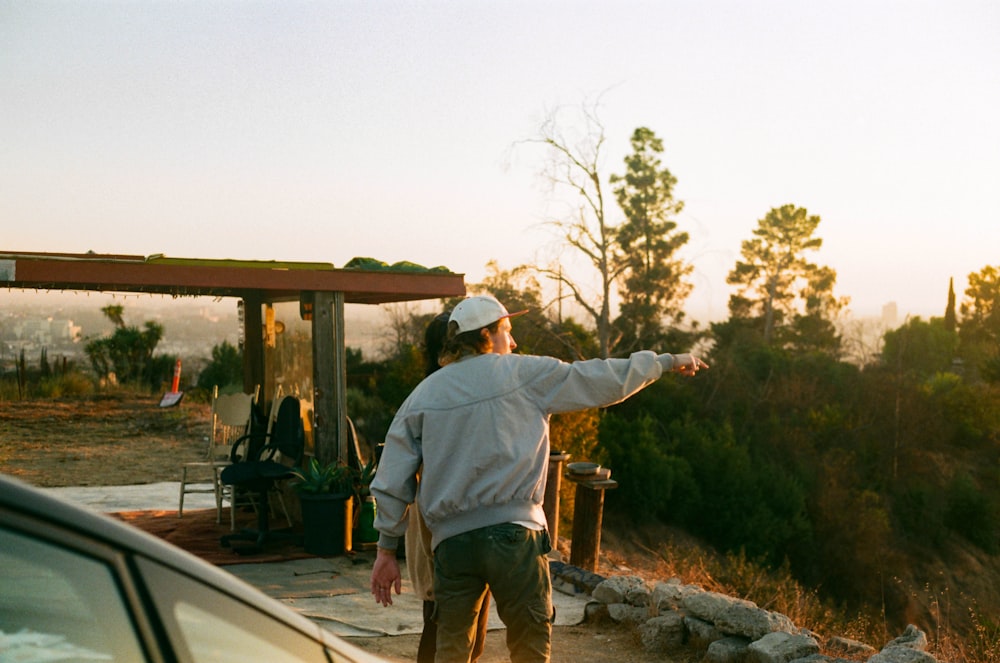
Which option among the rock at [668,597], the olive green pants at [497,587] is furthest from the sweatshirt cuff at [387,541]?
the rock at [668,597]

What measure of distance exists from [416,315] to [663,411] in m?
8.45

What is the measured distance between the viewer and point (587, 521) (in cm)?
736

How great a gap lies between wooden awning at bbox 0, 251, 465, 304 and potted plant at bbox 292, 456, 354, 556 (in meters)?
1.44

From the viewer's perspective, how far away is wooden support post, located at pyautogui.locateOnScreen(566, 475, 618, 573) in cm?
731

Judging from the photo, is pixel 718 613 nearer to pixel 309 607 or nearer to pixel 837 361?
pixel 309 607

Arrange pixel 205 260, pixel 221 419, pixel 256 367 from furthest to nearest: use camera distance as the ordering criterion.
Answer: pixel 256 367 < pixel 221 419 < pixel 205 260

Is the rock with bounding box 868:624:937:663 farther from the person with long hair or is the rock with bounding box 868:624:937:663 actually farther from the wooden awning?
the wooden awning

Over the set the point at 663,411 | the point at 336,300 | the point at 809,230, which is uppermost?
the point at 809,230

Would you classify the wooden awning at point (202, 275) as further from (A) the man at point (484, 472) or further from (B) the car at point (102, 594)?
(B) the car at point (102, 594)

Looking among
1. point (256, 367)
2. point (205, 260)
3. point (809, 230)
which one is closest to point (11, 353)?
point (256, 367)

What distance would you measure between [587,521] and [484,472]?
455 cm

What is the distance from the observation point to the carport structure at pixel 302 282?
746 centimetres

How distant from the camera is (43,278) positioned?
734cm

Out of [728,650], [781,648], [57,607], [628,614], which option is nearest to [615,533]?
[628,614]
